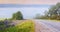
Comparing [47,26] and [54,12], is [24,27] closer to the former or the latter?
[47,26]

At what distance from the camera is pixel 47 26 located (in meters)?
1.78

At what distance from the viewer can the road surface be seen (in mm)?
1754

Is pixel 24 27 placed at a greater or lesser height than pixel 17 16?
lesser

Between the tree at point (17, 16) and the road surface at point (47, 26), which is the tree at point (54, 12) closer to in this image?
the road surface at point (47, 26)

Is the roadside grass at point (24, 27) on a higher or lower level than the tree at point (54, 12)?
lower

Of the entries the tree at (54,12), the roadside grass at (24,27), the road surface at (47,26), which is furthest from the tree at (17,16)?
the tree at (54,12)

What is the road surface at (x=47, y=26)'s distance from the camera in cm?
175

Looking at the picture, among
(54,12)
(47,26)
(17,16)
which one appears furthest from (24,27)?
(54,12)

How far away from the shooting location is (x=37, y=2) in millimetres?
1855

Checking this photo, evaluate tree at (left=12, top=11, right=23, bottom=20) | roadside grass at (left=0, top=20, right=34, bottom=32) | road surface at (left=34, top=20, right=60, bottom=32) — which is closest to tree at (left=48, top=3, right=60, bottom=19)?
road surface at (left=34, top=20, right=60, bottom=32)

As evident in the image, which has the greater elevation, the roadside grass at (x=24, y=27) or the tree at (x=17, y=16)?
the tree at (x=17, y=16)

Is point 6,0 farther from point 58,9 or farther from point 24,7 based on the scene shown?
point 58,9

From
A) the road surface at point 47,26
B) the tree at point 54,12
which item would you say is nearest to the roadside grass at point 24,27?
the road surface at point 47,26

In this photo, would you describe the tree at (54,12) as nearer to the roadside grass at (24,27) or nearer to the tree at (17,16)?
the roadside grass at (24,27)
